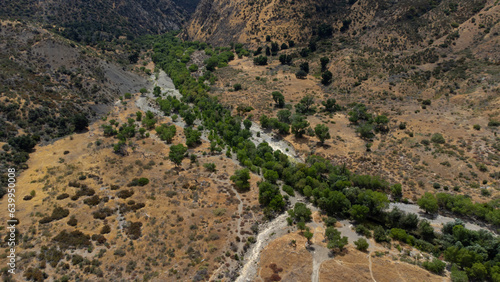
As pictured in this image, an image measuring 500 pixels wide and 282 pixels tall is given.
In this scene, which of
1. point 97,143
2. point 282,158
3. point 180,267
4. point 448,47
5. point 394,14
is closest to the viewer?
point 180,267

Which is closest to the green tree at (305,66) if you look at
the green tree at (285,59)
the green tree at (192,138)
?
the green tree at (285,59)

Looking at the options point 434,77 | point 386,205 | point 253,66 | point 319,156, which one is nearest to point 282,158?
point 319,156

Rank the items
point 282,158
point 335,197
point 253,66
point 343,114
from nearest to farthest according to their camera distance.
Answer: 1. point 335,197
2. point 282,158
3. point 343,114
4. point 253,66

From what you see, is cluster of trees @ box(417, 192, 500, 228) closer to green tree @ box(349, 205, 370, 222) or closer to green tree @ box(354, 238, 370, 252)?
green tree @ box(349, 205, 370, 222)

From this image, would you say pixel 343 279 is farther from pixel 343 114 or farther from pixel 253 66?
pixel 253 66

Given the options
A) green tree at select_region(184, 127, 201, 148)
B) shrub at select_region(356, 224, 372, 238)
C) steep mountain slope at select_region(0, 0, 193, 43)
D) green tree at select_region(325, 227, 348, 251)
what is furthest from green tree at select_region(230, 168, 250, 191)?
steep mountain slope at select_region(0, 0, 193, 43)

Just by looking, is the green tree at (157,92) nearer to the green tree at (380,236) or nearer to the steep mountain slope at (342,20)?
the steep mountain slope at (342,20)

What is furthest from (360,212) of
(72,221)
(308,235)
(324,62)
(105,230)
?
(324,62)
